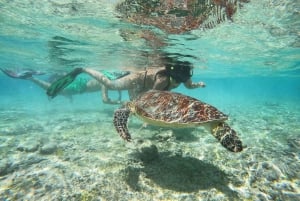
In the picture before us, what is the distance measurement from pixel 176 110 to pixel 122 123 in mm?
1397

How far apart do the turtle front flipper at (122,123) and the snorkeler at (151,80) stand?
4.32 metres

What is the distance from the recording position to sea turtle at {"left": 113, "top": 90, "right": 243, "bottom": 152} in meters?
4.43

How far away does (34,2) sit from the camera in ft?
30.9

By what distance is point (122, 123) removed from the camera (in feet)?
17.5

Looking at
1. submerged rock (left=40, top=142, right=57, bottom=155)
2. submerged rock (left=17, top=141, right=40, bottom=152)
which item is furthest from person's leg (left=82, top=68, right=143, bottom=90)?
submerged rock (left=17, top=141, right=40, bottom=152)

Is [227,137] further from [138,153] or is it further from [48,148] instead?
[48,148]

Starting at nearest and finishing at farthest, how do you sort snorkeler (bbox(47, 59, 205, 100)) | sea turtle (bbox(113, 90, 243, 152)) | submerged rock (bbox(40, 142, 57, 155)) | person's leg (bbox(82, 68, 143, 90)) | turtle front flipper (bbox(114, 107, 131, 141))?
sea turtle (bbox(113, 90, 243, 152)) → turtle front flipper (bbox(114, 107, 131, 141)) → submerged rock (bbox(40, 142, 57, 155)) → snorkeler (bbox(47, 59, 205, 100)) → person's leg (bbox(82, 68, 143, 90))

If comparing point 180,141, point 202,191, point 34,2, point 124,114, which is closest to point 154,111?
point 124,114

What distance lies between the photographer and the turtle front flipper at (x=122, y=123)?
194 inches

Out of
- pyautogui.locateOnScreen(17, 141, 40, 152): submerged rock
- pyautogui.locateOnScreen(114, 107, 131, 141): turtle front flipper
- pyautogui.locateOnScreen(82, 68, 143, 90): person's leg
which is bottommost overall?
pyautogui.locateOnScreen(17, 141, 40, 152): submerged rock

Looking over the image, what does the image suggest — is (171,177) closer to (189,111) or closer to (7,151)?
(189,111)

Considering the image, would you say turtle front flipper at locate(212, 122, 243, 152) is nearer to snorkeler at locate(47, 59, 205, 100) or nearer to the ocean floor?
the ocean floor

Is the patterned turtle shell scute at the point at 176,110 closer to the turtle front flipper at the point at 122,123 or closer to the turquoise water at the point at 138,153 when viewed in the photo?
the turtle front flipper at the point at 122,123

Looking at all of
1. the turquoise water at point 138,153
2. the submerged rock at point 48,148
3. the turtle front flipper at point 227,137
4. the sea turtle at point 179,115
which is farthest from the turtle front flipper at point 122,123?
the submerged rock at point 48,148
